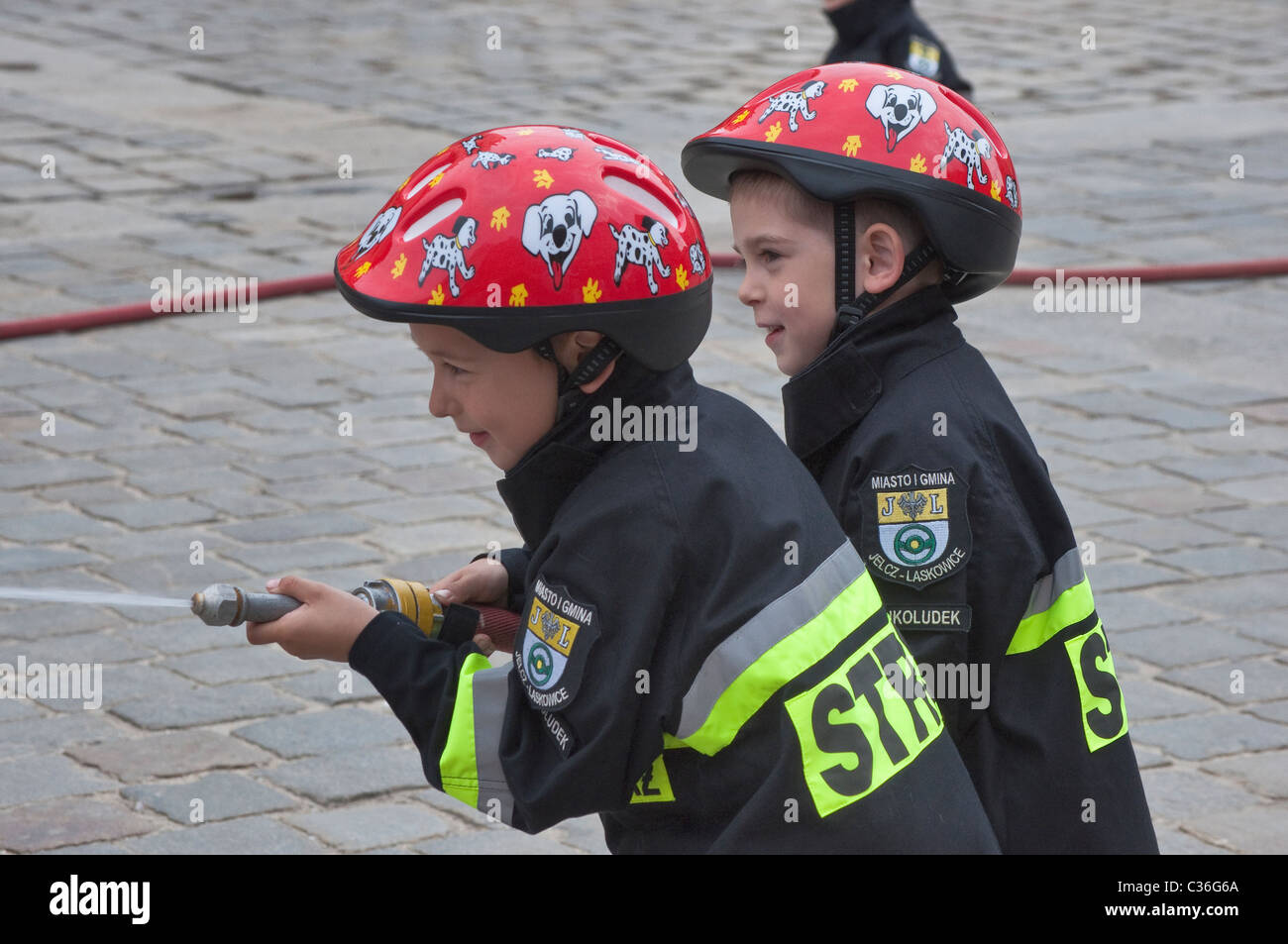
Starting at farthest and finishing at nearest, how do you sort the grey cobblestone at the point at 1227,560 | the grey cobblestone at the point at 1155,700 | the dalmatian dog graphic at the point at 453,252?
the grey cobblestone at the point at 1227,560 < the grey cobblestone at the point at 1155,700 < the dalmatian dog graphic at the point at 453,252

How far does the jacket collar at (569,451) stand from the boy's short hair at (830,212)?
0.55 meters

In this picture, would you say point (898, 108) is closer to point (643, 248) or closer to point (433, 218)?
point (643, 248)

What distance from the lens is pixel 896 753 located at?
231 centimetres

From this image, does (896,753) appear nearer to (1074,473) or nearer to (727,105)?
(1074,473)

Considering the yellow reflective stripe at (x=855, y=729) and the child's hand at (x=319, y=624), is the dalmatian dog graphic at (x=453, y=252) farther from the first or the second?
the yellow reflective stripe at (x=855, y=729)

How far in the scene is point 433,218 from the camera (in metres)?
2.39

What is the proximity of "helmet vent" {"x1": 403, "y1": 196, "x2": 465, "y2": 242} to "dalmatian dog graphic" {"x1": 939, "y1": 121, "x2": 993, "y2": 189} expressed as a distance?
0.85 m

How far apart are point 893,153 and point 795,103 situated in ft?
0.63

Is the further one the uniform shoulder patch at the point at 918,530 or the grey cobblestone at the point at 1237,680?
the grey cobblestone at the point at 1237,680

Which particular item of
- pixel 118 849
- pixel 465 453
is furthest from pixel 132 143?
pixel 118 849

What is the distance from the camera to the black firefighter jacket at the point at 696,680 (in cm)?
224

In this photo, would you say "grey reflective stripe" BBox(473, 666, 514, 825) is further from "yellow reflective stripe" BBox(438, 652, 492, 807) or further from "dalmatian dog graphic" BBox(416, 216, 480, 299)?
"dalmatian dog graphic" BBox(416, 216, 480, 299)

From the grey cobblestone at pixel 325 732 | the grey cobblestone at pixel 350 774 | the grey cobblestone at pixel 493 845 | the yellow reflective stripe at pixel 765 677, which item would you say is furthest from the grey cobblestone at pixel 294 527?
the yellow reflective stripe at pixel 765 677

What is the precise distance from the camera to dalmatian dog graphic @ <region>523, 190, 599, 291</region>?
234cm
